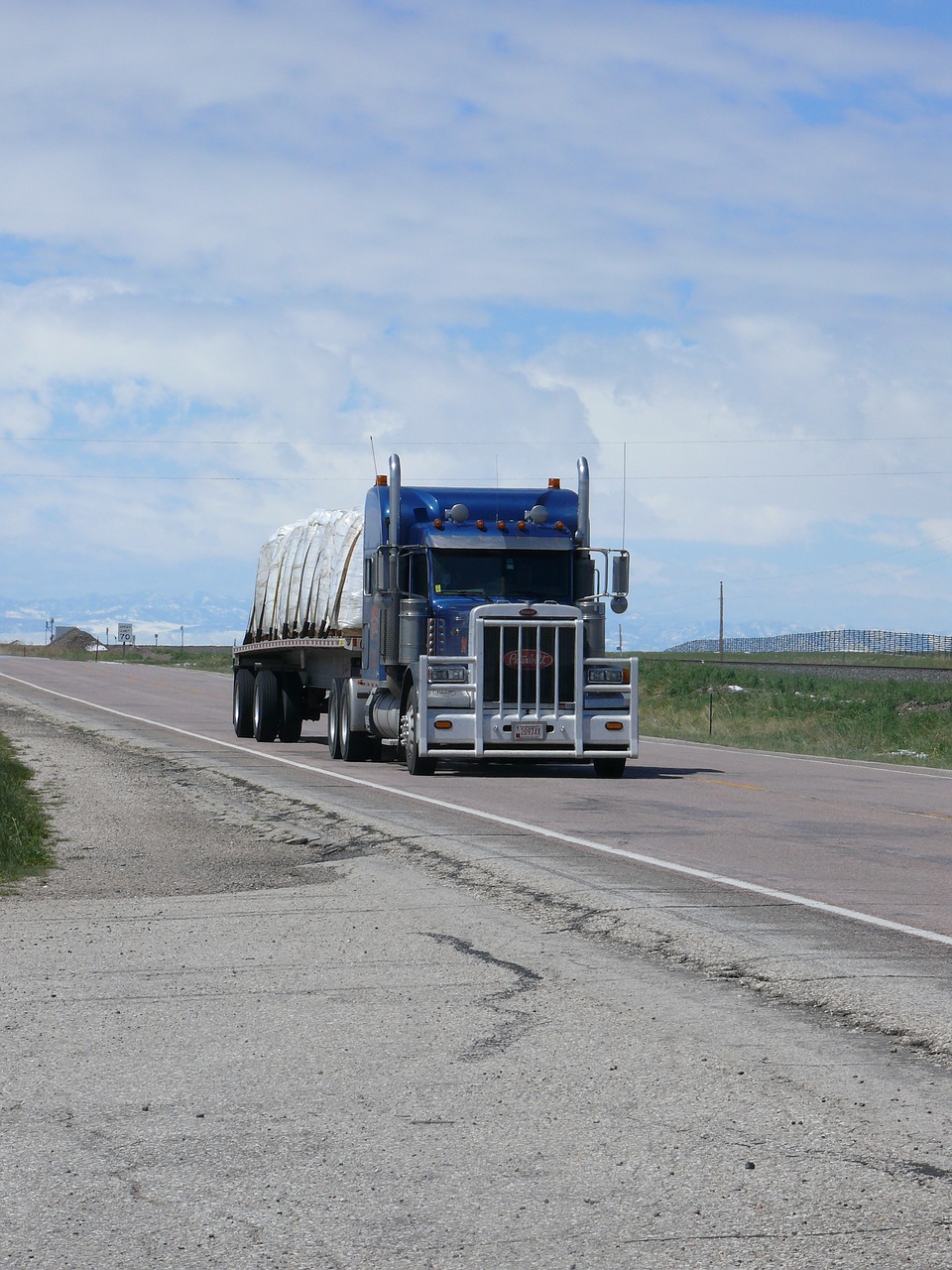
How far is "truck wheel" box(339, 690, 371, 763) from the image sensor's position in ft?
74.5

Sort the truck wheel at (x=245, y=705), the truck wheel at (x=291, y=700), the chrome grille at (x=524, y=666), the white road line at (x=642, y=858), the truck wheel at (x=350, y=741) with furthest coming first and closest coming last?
the truck wheel at (x=245, y=705) < the truck wheel at (x=291, y=700) < the truck wheel at (x=350, y=741) < the chrome grille at (x=524, y=666) < the white road line at (x=642, y=858)

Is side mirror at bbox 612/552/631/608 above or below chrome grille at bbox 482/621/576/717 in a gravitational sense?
above

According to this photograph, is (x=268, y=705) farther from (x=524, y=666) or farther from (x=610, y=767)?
(x=524, y=666)

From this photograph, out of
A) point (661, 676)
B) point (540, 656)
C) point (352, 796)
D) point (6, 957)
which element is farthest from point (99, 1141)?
point (661, 676)

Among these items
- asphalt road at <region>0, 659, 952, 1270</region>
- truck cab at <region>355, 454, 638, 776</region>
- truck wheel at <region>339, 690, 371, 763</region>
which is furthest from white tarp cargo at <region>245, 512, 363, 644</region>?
asphalt road at <region>0, 659, 952, 1270</region>

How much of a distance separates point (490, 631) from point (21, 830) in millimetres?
7643

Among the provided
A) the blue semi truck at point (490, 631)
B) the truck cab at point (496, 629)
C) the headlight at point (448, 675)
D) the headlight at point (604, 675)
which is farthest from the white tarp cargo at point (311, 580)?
the headlight at point (604, 675)

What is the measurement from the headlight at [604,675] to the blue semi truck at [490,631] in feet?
0.06

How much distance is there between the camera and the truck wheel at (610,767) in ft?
65.4

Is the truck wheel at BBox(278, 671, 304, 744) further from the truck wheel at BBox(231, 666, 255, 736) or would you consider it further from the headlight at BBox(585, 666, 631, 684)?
the headlight at BBox(585, 666, 631, 684)

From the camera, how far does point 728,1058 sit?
5883 millimetres

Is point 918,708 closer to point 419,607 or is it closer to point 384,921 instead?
point 419,607

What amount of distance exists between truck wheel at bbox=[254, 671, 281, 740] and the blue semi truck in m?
5.96

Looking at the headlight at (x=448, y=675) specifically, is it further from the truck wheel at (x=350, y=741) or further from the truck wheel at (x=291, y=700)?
the truck wheel at (x=291, y=700)
